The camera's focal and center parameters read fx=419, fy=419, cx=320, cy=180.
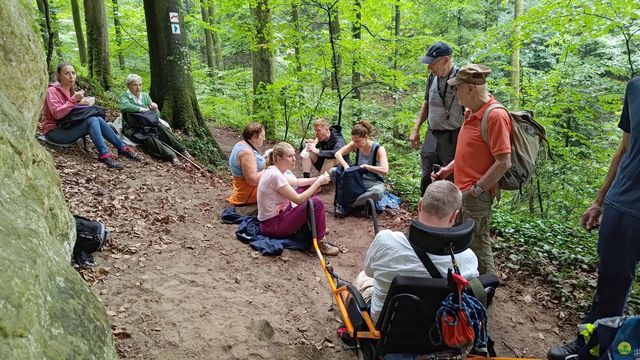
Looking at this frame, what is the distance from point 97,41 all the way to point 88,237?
32.9 feet

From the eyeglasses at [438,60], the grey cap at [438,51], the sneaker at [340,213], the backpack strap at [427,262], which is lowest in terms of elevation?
the sneaker at [340,213]

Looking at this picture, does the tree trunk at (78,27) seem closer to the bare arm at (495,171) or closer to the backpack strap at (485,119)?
the backpack strap at (485,119)

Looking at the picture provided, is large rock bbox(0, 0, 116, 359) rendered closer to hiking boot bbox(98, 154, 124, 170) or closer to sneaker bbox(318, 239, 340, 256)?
sneaker bbox(318, 239, 340, 256)

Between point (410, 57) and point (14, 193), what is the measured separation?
978 centimetres

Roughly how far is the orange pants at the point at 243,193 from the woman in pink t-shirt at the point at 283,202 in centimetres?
70

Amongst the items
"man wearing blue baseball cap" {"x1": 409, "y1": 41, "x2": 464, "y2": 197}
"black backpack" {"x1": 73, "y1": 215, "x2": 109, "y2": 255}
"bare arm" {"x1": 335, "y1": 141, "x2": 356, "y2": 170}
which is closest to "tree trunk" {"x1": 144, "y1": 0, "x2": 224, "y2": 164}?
"bare arm" {"x1": 335, "y1": 141, "x2": 356, "y2": 170}

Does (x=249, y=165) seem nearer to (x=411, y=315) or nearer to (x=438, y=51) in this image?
(x=438, y=51)

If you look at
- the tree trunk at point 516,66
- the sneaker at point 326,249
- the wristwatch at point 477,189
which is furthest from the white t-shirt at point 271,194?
the tree trunk at point 516,66

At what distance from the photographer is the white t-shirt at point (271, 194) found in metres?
5.11

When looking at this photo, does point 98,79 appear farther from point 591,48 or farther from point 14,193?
point 591,48

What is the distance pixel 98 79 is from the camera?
40.9 ft

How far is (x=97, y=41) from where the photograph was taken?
12000mm

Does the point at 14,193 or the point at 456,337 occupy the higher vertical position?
the point at 14,193

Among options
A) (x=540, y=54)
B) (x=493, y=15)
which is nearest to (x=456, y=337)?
(x=540, y=54)
